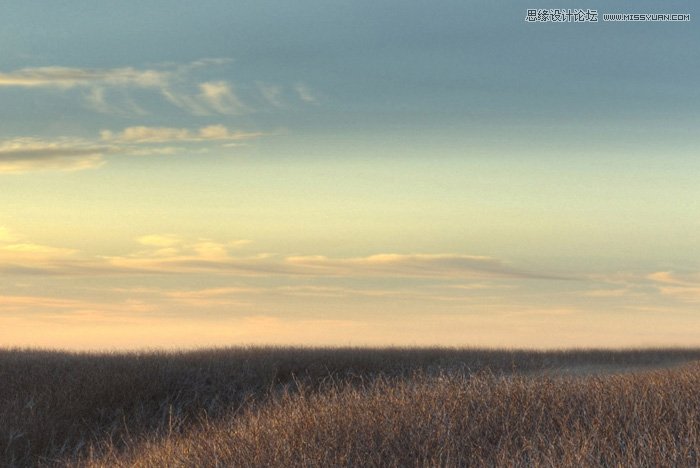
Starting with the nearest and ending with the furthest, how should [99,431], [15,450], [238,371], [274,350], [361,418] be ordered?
[361,418]
[15,450]
[99,431]
[238,371]
[274,350]

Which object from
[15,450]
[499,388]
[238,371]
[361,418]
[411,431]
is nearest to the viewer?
[411,431]

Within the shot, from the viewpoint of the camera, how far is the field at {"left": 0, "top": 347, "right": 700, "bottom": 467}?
608cm

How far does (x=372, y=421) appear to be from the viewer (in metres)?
6.92

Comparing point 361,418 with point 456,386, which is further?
point 456,386

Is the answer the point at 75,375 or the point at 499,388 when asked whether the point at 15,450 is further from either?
the point at 499,388

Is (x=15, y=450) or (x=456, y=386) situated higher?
(x=456, y=386)

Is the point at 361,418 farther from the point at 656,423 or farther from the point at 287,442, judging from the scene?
the point at 656,423

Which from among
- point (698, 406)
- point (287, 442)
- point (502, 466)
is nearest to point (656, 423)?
point (698, 406)

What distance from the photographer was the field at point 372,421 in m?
6.08

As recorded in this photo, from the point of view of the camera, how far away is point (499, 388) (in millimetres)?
7855

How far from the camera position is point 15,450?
10.7m

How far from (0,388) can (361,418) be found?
8934mm

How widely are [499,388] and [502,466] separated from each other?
8.40 feet

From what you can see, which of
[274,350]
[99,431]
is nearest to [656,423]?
[99,431]
